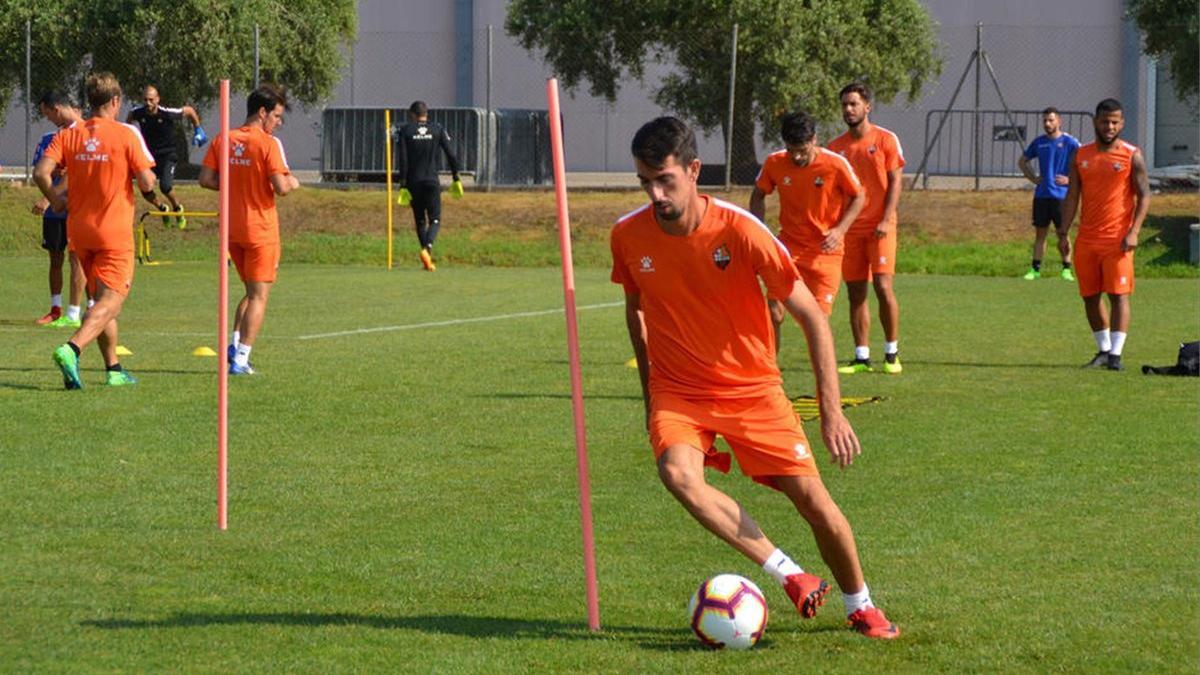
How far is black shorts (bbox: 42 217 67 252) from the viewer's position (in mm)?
18906

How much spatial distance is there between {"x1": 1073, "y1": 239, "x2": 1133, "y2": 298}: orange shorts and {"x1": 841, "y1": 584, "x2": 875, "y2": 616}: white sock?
9.54 metres

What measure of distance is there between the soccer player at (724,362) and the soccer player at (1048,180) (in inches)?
800

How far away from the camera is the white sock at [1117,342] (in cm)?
1534

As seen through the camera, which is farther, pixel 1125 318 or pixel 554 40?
pixel 554 40

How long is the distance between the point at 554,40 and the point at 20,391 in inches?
1024

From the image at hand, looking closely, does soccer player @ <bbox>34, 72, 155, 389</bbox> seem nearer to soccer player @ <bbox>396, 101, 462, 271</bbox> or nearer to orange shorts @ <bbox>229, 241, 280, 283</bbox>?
orange shorts @ <bbox>229, 241, 280, 283</bbox>

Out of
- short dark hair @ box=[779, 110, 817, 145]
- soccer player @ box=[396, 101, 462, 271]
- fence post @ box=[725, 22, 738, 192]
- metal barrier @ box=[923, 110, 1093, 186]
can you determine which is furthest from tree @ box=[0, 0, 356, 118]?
short dark hair @ box=[779, 110, 817, 145]

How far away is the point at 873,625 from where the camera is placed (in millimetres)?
6438

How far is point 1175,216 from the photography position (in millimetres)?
29703

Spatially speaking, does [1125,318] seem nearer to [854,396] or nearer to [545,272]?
[854,396]

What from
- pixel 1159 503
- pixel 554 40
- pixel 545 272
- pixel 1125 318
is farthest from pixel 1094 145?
pixel 554 40

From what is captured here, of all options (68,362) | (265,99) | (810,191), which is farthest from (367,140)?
(68,362)

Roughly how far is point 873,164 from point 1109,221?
2.28m

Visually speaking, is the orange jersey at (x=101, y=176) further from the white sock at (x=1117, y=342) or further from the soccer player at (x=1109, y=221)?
the white sock at (x=1117, y=342)
